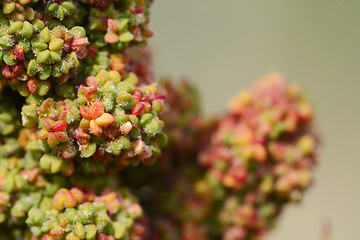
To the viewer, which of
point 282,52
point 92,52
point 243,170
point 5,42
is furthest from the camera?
point 282,52

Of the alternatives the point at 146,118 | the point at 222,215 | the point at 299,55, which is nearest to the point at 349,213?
the point at 299,55

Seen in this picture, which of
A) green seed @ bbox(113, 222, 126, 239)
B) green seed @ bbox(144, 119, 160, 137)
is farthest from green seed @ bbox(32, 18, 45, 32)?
green seed @ bbox(113, 222, 126, 239)

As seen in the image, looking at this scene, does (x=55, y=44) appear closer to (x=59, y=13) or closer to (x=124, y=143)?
(x=59, y=13)

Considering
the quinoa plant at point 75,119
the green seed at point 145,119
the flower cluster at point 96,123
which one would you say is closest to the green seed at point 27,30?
the quinoa plant at point 75,119

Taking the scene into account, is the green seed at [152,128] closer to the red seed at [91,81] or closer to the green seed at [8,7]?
the red seed at [91,81]

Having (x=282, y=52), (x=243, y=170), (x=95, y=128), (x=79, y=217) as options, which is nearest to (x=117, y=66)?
(x=95, y=128)

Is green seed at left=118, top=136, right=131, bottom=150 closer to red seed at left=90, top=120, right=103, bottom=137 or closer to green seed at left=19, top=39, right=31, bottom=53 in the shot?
red seed at left=90, top=120, right=103, bottom=137
